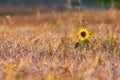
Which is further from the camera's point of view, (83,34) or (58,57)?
(83,34)

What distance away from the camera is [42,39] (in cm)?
500

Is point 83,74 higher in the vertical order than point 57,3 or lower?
higher

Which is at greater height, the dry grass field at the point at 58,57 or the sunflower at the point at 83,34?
the sunflower at the point at 83,34

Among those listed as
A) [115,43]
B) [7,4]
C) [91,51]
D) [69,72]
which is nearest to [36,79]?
[69,72]

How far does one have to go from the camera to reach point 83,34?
448cm

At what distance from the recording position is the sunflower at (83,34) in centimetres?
446

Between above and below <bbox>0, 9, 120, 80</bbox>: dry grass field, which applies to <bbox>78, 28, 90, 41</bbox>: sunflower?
above

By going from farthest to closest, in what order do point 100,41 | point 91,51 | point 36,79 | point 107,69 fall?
1. point 100,41
2. point 91,51
3. point 107,69
4. point 36,79

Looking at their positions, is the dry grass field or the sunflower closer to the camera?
the dry grass field

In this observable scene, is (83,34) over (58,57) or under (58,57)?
over

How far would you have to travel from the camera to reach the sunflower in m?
4.46

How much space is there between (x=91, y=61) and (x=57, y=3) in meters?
18.8

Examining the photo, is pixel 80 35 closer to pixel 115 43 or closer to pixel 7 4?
pixel 115 43

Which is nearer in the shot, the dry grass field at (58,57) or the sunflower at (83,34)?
the dry grass field at (58,57)
